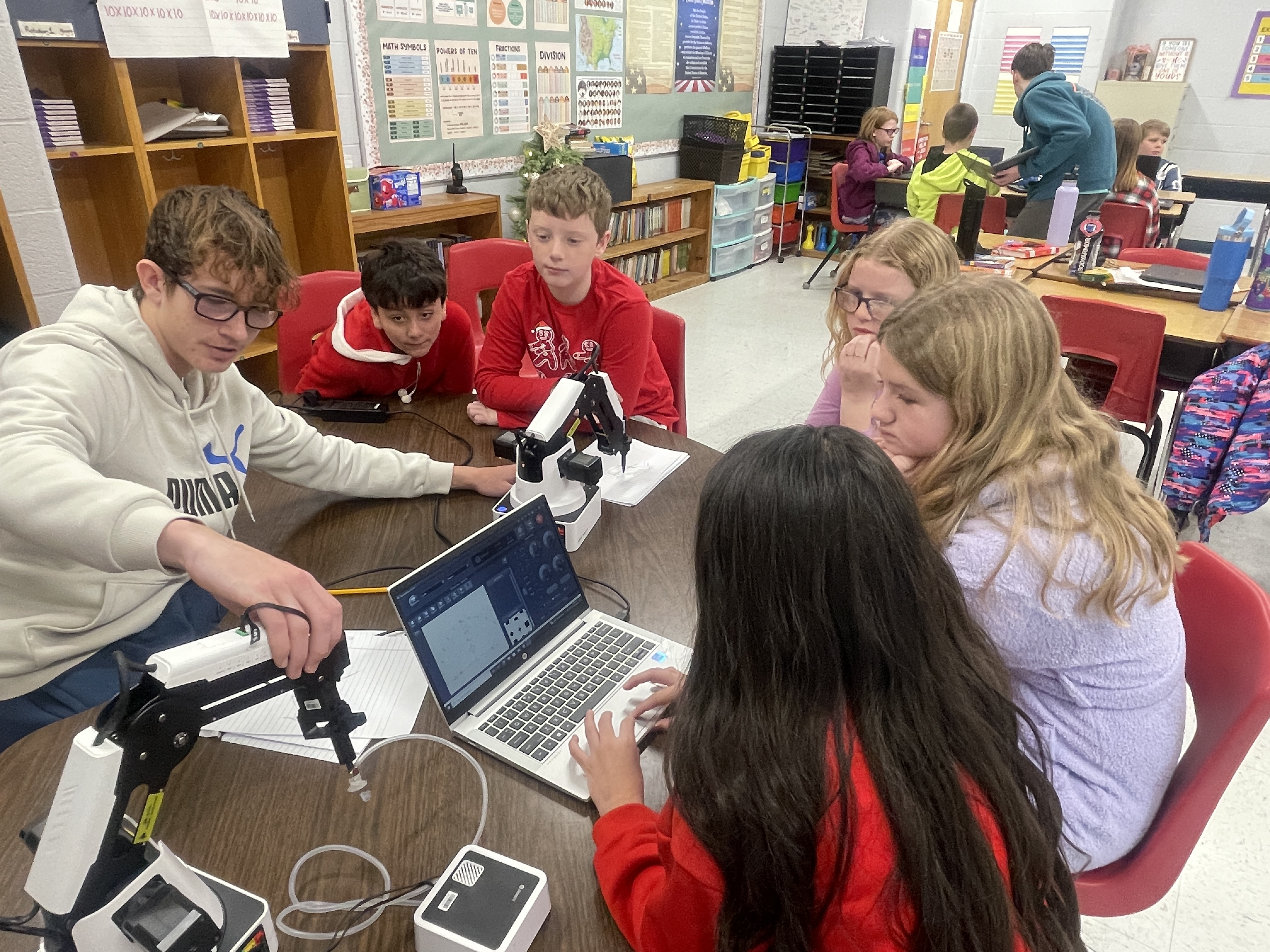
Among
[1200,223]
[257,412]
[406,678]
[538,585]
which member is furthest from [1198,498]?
[1200,223]

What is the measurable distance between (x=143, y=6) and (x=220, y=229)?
83.6 inches

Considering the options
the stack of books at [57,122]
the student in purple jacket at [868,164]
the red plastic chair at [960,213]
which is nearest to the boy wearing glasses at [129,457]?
the stack of books at [57,122]

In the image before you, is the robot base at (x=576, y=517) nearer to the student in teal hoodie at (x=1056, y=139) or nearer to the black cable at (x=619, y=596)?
the black cable at (x=619, y=596)

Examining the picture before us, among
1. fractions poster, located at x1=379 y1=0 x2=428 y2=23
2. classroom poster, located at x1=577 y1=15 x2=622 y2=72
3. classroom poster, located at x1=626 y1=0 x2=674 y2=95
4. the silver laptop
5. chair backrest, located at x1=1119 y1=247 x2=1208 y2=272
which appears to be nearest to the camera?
the silver laptop

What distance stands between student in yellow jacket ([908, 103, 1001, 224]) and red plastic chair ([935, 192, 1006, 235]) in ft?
0.23

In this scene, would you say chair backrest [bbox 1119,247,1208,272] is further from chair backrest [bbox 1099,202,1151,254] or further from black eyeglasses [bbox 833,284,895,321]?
black eyeglasses [bbox 833,284,895,321]

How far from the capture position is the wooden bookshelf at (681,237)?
522cm

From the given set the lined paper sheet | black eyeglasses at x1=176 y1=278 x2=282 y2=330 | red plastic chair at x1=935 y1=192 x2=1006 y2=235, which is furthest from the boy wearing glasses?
red plastic chair at x1=935 y1=192 x2=1006 y2=235

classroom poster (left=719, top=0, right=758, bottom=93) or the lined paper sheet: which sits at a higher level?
classroom poster (left=719, top=0, right=758, bottom=93)

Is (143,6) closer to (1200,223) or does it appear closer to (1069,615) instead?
(1069,615)

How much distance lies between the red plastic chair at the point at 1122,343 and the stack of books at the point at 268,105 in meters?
3.00

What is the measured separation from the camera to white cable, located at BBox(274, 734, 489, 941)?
764mm

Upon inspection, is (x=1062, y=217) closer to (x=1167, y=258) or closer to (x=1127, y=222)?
(x=1167, y=258)

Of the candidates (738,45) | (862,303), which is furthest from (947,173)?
(862,303)
